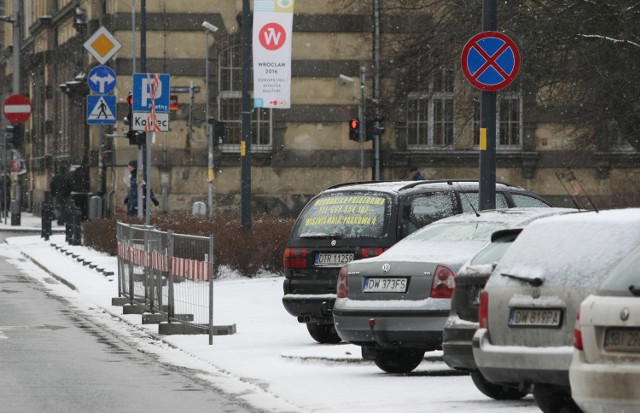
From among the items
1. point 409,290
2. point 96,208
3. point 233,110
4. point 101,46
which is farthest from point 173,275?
point 233,110

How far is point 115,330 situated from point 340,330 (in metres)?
5.90

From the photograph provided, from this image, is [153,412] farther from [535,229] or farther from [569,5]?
[569,5]

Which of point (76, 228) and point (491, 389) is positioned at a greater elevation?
point (491, 389)

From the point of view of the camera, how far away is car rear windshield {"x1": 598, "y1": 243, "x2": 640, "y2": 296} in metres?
9.00

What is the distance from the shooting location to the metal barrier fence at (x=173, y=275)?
18.8 metres

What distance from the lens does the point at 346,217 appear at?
58.3 ft

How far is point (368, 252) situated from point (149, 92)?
431 inches

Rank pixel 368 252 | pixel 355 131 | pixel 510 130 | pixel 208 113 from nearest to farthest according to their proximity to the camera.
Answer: pixel 368 252 → pixel 355 131 → pixel 208 113 → pixel 510 130

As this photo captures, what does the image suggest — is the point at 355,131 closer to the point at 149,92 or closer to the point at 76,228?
the point at 76,228

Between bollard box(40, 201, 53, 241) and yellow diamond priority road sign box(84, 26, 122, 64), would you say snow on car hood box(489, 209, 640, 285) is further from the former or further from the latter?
bollard box(40, 201, 53, 241)

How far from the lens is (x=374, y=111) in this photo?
49000 mm

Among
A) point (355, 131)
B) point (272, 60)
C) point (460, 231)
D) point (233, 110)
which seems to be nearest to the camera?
point (460, 231)

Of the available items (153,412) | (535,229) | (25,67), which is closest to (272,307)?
(153,412)

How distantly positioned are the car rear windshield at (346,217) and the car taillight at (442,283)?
2766 millimetres
